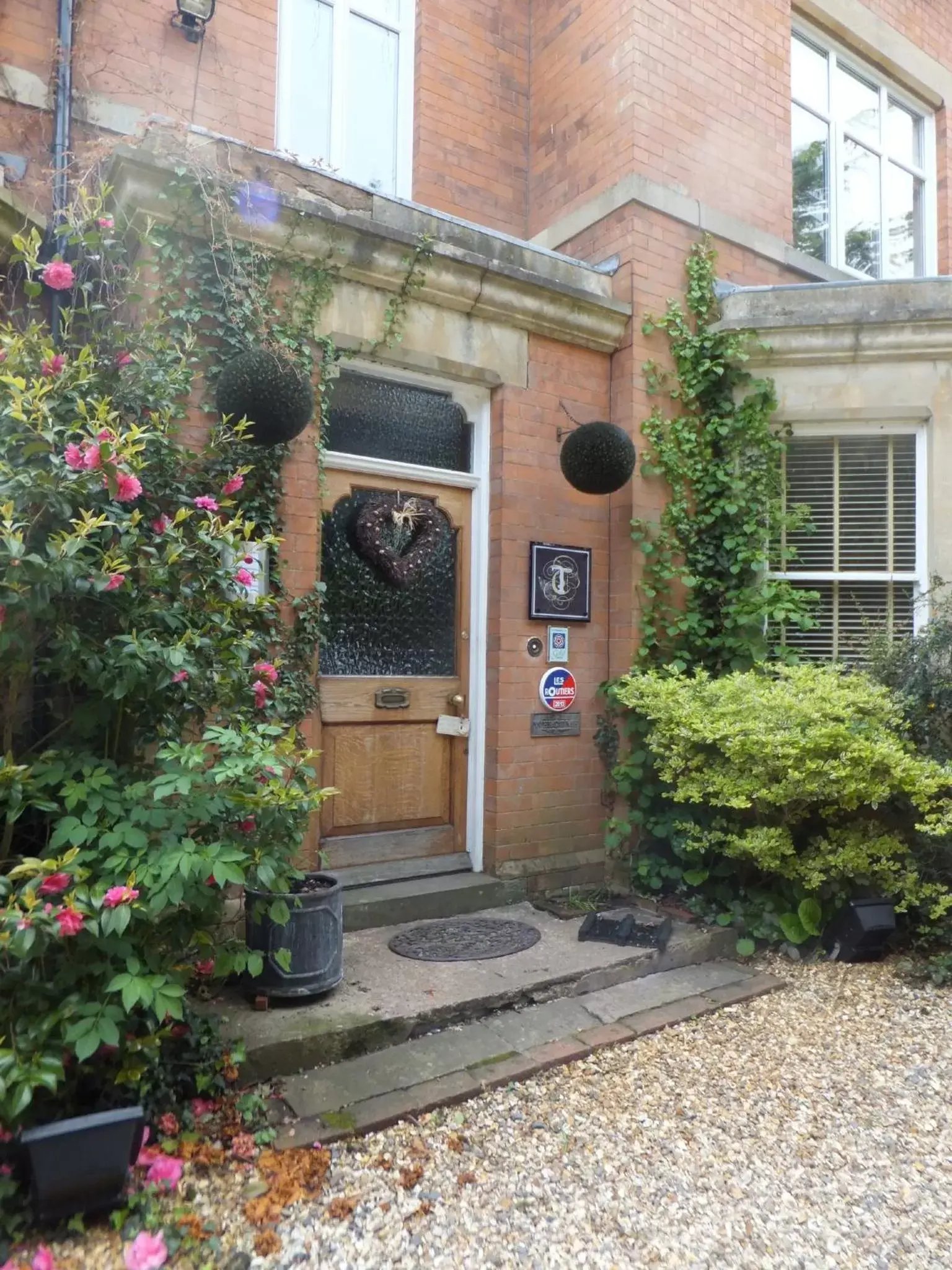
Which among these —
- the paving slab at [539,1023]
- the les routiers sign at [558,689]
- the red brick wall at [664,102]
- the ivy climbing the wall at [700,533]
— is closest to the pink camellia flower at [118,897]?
the paving slab at [539,1023]

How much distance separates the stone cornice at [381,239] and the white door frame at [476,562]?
1.44 ft

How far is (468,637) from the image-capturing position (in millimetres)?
4855

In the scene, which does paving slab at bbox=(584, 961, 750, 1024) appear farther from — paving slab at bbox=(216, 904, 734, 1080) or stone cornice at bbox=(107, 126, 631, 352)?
stone cornice at bbox=(107, 126, 631, 352)

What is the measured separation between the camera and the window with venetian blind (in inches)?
211

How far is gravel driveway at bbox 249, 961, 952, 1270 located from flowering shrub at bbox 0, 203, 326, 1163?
733mm

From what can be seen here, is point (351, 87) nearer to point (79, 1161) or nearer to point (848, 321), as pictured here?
point (848, 321)

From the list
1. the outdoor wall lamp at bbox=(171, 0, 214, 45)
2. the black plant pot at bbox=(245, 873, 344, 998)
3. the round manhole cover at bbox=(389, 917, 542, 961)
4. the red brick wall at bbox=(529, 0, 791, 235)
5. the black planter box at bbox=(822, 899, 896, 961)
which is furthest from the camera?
the red brick wall at bbox=(529, 0, 791, 235)

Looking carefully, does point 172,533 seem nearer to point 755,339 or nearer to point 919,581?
point 755,339

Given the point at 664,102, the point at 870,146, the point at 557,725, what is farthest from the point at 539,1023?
the point at 870,146

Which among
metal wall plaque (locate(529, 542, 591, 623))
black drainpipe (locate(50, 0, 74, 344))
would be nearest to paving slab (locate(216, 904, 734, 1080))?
metal wall plaque (locate(529, 542, 591, 623))

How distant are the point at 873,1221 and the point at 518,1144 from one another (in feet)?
3.37

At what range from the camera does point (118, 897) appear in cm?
219

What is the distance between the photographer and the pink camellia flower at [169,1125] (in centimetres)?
247

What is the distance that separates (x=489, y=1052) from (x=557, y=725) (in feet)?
6.98
